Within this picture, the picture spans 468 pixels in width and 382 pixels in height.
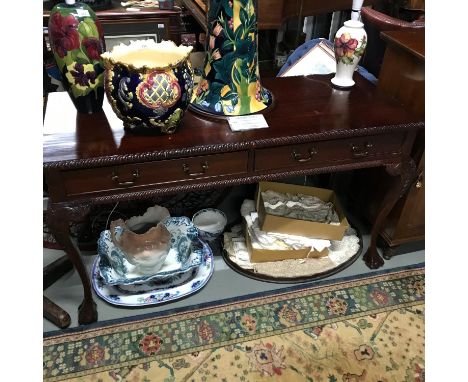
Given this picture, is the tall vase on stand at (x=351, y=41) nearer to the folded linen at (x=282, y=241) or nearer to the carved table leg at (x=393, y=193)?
the carved table leg at (x=393, y=193)

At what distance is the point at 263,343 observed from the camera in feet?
4.20

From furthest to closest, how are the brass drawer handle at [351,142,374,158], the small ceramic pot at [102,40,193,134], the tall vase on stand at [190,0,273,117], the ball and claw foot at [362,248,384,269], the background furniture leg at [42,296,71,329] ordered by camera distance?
the ball and claw foot at [362,248,384,269] < the background furniture leg at [42,296,71,329] < the brass drawer handle at [351,142,374,158] < the tall vase on stand at [190,0,273,117] < the small ceramic pot at [102,40,193,134]

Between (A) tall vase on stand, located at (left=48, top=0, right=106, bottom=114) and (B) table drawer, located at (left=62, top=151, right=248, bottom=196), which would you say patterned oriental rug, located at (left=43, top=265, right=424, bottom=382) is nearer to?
(B) table drawer, located at (left=62, top=151, right=248, bottom=196)

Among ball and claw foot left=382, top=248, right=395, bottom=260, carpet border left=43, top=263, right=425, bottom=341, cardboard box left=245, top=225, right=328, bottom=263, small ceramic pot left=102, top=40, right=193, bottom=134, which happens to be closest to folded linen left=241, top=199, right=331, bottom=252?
cardboard box left=245, top=225, right=328, bottom=263

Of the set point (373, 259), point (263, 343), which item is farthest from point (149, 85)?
point (373, 259)

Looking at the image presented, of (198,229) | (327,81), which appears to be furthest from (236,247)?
(327,81)

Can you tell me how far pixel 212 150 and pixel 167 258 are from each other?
0.59 metres

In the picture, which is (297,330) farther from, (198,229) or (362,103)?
(362,103)

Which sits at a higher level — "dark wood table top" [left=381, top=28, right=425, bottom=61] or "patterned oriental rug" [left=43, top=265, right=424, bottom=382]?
"dark wood table top" [left=381, top=28, right=425, bottom=61]

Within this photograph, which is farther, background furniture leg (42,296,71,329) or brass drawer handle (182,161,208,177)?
background furniture leg (42,296,71,329)

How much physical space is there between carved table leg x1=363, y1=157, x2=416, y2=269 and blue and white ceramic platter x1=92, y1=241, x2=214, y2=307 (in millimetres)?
621

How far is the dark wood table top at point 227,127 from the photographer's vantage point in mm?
965

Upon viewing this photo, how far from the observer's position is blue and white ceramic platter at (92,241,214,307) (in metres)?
1.35

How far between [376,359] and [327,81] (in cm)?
92
